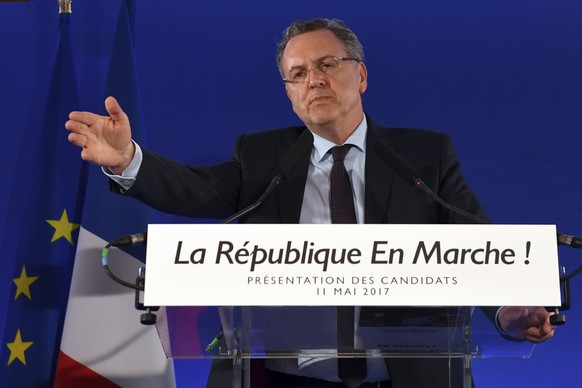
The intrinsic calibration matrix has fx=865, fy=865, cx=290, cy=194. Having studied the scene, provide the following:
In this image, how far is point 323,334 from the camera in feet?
4.89

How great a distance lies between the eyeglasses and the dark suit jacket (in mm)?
149

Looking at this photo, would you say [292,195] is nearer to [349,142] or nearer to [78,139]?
[349,142]

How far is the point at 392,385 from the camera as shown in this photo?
5.72 ft

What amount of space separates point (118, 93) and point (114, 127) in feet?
3.73

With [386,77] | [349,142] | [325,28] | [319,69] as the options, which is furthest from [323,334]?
[386,77]

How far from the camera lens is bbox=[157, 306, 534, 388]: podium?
1440mm

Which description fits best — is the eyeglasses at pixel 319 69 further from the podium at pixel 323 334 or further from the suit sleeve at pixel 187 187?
the podium at pixel 323 334

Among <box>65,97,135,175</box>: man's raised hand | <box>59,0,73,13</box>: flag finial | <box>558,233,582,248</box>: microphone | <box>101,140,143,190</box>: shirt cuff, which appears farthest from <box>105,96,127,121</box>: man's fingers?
<box>59,0,73,13</box>: flag finial

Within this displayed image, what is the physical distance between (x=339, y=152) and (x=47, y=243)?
3.57 ft

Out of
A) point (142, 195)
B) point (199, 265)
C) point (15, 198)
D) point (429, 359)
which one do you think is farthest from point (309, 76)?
point (15, 198)

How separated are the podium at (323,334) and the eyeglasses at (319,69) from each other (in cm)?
101

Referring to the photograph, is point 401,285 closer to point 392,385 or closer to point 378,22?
point 392,385

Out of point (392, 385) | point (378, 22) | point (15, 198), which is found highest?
point (378, 22)

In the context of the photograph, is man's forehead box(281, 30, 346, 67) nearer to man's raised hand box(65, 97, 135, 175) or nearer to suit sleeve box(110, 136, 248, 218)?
suit sleeve box(110, 136, 248, 218)
